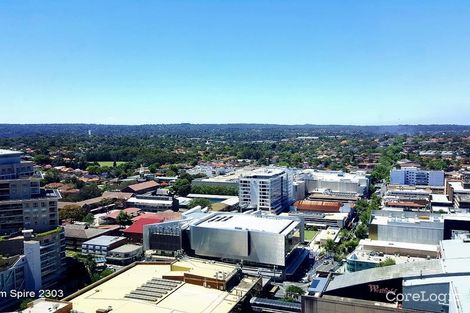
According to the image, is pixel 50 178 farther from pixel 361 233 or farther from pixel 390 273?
pixel 390 273

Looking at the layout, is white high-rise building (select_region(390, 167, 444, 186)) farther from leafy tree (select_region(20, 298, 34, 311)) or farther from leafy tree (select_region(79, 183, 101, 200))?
leafy tree (select_region(20, 298, 34, 311))

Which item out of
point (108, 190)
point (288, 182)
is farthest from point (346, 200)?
point (108, 190)

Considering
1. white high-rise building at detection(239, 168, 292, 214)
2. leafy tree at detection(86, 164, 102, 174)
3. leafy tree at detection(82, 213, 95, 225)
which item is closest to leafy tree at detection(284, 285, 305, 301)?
white high-rise building at detection(239, 168, 292, 214)

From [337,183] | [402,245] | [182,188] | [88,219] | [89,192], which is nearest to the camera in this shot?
[402,245]

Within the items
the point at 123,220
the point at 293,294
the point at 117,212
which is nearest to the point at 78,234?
the point at 123,220

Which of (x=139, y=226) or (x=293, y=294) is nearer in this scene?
(x=293, y=294)

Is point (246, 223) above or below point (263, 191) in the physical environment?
below
